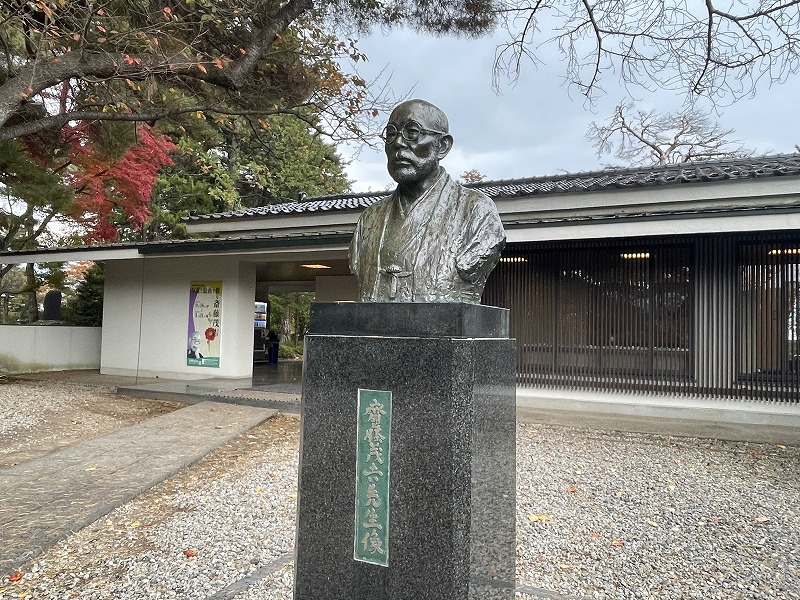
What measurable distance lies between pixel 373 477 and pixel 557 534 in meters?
2.31

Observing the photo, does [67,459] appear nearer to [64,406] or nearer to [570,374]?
[64,406]

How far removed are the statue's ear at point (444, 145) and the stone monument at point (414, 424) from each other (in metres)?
0.02

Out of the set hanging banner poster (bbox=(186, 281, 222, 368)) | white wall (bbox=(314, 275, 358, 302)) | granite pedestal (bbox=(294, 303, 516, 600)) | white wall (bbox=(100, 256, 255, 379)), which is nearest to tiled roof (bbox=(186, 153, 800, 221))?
white wall (bbox=(100, 256, 255, 379))

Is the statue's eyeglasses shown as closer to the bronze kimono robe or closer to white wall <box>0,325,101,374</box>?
the bronze kimono robe

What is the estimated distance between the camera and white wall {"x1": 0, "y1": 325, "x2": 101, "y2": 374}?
13.1 meters

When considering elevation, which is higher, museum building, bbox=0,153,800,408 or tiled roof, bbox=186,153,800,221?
tiled roof, bbox=186,153,800,221

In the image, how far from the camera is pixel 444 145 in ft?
9.89

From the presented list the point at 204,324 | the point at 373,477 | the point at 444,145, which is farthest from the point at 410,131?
the point at 204,324

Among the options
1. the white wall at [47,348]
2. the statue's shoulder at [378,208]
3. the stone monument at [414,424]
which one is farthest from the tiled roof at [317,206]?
the stone monument at [414,424]

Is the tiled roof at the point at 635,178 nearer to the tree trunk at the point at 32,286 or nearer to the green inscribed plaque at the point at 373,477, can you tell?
the tree trunk at the point at 32,286

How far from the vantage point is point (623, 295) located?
8.45 m

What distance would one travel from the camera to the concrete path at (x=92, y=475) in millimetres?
4000

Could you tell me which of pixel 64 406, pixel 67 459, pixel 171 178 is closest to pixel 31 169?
pixel 64 406

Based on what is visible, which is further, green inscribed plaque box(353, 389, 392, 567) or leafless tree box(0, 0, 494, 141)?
leafless tree box(0, 0, 494, 141)
